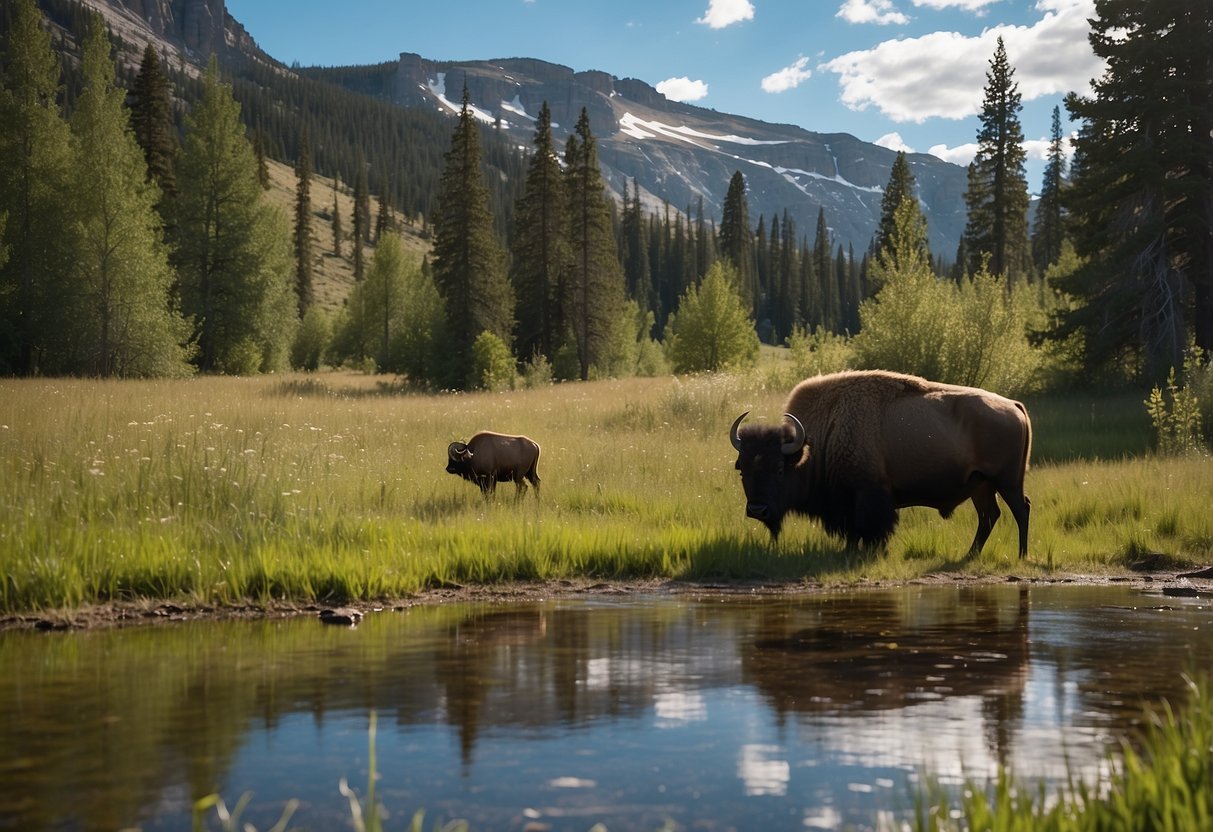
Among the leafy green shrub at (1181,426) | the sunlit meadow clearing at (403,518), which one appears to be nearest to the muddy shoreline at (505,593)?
the sunlit meadow clearing at (403,518)

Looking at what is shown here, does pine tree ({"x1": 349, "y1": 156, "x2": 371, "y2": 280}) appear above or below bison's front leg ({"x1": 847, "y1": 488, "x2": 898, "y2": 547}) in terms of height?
above

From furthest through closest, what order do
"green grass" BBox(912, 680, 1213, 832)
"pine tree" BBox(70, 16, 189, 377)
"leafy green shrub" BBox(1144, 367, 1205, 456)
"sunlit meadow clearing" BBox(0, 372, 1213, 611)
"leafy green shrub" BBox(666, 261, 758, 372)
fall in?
"leafy green shrub" BBox(666, 261, 758, 372) → "pine tree" BBox(70, 16, 189, 377) → "leafy green shrub" BBox(1144, 367, 1205, 456) → "sunlit meadow clearing" BBox(0, 372, 1213, 611) → "green grass" BBox(912, 680, 1213, 832)

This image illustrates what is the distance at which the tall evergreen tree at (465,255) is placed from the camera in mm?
50938

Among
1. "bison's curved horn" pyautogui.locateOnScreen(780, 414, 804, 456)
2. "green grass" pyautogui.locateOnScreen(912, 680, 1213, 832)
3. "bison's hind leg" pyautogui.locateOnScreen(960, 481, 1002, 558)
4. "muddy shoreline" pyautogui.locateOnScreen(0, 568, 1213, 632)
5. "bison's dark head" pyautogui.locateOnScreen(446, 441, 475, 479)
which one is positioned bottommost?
"muddy shoreline" pyautogui.locateOnScreen(0, 568, 1213, 632)

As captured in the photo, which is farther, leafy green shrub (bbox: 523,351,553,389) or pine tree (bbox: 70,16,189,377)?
leafy green shrub (bbox: 523,351,553,389)

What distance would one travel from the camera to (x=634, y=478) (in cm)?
1487

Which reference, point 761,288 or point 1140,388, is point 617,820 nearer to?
point 1140,388

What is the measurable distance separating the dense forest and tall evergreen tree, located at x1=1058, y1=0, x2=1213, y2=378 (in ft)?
0.19

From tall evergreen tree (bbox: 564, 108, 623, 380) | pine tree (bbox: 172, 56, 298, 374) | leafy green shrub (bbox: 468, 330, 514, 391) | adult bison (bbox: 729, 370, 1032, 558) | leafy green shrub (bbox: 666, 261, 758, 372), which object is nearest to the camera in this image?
adult bison (bbox: 729, 370, 1032, 558)

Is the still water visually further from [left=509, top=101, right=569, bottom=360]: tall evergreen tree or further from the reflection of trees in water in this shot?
[left=509, top=101, right=569, bottom=360]: tall evergreen tree

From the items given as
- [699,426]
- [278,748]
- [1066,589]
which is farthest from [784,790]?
[699,426]

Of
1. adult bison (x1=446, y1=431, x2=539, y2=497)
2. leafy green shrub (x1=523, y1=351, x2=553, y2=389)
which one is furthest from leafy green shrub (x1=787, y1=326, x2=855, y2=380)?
adult bison (x1=446, y1=431, x2=539, y2=497)

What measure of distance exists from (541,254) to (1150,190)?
37134 mm

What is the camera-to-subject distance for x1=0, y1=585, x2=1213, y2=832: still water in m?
4.05
